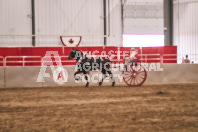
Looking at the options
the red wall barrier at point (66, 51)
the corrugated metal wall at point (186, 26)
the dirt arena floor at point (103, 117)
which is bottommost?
the dirt arena floor at point (103, 117)

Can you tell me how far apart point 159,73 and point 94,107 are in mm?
8886

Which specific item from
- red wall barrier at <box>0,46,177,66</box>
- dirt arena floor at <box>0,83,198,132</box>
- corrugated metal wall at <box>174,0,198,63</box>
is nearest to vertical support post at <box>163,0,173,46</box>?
corrugated metal wall at <box>174,0,198,63</box>

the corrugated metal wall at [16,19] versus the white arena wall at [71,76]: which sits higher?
the corrugated metal wall at [16,19]

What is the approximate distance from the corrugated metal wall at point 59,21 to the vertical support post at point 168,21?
550cm

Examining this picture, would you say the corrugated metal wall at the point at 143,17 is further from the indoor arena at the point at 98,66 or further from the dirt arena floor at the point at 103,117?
the dirt arena floor at the point at 103,117

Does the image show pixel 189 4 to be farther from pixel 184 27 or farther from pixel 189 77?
pixel 189 77

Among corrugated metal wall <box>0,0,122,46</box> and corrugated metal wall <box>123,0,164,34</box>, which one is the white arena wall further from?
corrugated metal wall <box>123,0,164,34</box>

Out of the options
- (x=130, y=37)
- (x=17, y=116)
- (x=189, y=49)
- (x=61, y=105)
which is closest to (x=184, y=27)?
(x=189, y=49)

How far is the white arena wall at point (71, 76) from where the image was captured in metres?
13.9

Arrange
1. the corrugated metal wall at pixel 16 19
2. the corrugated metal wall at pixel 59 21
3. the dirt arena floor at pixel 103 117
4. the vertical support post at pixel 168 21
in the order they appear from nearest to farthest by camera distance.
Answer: the dirt arena floor at pixel 103 117 → the corrugated metal wall at pixel 16 19 → the corrugated metal wall at pixel 59 21 → the vertical support post at pixel 168 21

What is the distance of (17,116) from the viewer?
6.03 metres

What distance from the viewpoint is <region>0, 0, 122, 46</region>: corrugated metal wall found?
779 inches

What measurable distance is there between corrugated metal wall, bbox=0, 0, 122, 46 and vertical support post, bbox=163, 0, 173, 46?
550 centimetres

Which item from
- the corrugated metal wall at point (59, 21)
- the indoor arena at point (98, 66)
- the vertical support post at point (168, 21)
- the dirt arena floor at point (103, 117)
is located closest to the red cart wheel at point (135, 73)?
the indoor arena at point (98, 66)
